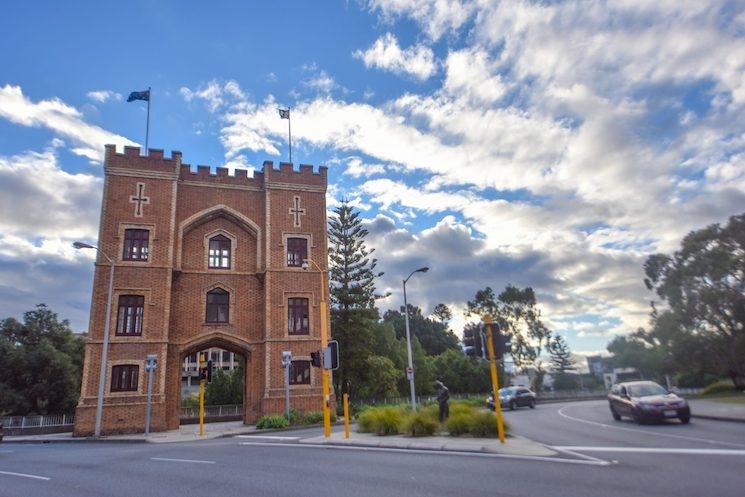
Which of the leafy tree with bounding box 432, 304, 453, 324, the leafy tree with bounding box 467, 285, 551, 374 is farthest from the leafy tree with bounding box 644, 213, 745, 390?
the leafy tree with bounding box 432, 304, 453, 324

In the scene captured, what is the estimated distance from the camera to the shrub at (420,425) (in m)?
14.8

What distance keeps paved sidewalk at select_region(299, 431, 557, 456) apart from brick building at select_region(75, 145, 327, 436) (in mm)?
12418

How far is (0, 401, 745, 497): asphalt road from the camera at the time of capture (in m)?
7.46

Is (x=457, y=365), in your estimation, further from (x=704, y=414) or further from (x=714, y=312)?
(x=704, y=414)

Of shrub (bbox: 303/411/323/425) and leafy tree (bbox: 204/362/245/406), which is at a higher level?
leafy tree (bbox: 204/362/245/406)

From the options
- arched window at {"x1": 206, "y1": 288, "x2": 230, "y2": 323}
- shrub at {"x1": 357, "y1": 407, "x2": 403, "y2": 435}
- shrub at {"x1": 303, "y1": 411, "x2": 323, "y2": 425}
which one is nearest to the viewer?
shrub at {"x1": 357, "y1": 407, "x2": 403, "y2": 435}

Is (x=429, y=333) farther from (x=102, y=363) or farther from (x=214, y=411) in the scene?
(x=102, y=363)

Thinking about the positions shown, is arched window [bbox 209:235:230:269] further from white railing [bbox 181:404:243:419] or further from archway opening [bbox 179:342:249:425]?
white railing [bbox 181:404:243:419]

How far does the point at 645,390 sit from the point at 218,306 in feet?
Answer: 71.4

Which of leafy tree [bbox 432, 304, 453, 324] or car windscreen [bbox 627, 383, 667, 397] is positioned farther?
leafy tree [bbox 432, 304, 453, 324]

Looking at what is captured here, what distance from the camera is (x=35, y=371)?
106 ft

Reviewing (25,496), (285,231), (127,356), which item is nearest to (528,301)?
(285,231)

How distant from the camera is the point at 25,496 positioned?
26.7 ft

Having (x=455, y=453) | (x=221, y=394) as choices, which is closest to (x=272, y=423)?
(x=455, y=453)
